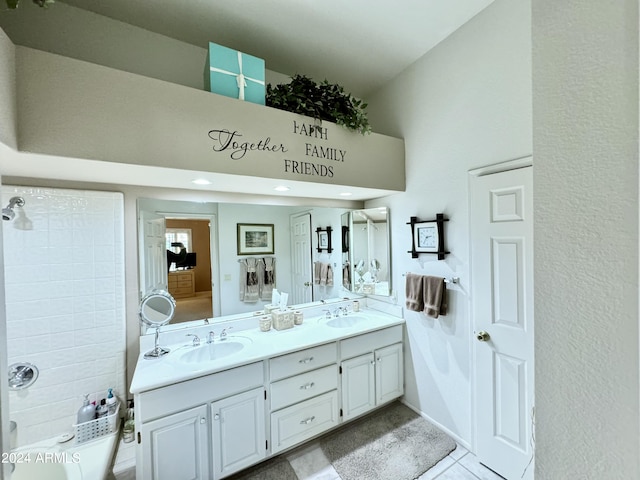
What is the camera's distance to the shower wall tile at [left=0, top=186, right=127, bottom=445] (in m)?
1.64

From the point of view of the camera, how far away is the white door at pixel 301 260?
2.63 metres

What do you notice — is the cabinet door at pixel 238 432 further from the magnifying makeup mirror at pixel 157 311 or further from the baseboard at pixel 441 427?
the baseboard at pixel 441 427

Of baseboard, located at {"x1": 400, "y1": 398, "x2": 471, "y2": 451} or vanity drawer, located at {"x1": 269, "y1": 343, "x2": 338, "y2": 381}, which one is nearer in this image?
vanity drawer, located at {"x1": 269, "y1": 343, "x2": 338, "y2": 381}

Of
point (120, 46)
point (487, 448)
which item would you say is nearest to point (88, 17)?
point (120, 46)

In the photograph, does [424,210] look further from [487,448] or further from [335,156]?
[487,448]

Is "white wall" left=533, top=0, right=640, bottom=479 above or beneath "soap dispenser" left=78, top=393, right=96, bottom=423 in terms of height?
above

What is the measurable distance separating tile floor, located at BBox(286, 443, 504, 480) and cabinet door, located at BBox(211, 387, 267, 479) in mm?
311

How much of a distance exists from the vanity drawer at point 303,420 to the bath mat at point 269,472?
0.46 ft

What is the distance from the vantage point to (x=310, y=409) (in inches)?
76.7

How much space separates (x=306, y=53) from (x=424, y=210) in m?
1.62

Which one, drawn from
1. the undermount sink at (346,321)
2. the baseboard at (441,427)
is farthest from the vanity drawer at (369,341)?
the baseboard at (441,427)

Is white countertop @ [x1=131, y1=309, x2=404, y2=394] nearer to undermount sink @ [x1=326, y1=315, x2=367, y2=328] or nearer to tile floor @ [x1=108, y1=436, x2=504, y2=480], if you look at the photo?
undermount sink @ [x1=326, y1=315, x2=367, y2=328]

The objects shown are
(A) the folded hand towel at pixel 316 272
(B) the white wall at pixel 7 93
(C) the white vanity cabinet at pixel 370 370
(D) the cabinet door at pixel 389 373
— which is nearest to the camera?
(B) the white wall at pixel 7 93

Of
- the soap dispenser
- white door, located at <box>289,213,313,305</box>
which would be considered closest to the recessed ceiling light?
white door, located at <box>289,213,313,305</box>
